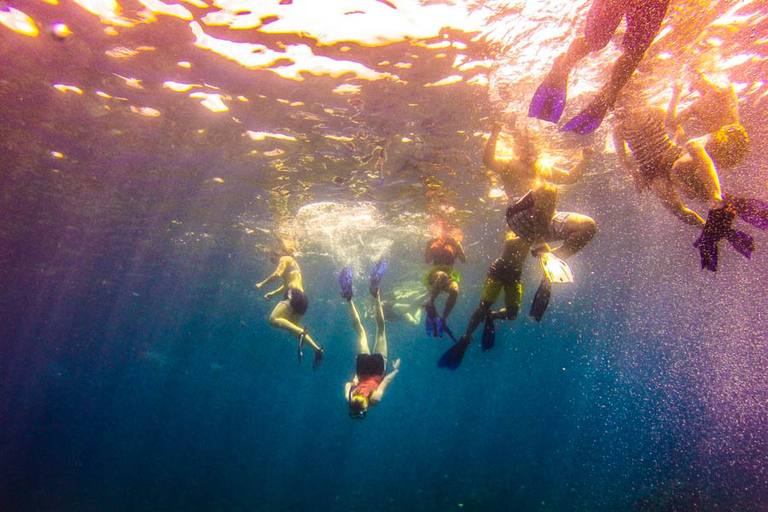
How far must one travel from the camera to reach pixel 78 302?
3688 cm

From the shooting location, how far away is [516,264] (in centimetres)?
638

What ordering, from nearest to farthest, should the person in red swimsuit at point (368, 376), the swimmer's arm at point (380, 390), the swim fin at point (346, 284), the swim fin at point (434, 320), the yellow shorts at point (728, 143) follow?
the yellow shorts at point (728, 143) → the person in red swimsuit at point (368, 376) → the swimmer's arm at point (380, 390) → the swim fin at point (434, 320) → the swim fin at point (346, 284)

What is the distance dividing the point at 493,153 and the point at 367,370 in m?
6.03

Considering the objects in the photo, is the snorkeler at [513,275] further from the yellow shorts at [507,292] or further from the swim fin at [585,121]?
the swim fin at [585,121]

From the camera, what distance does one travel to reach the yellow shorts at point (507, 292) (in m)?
6.57

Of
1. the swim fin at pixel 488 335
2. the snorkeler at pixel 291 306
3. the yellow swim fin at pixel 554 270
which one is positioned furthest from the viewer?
the snorkeler at pixel 291 306

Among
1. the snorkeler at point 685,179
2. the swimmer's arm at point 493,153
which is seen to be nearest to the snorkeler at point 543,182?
the swimmer's arm at point 493,153

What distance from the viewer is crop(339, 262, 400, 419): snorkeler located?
7402mm

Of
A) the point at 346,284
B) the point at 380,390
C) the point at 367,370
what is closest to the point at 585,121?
the point at 380,390

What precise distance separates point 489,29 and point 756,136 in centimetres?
1134

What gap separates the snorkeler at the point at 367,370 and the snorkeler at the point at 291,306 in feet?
4.27

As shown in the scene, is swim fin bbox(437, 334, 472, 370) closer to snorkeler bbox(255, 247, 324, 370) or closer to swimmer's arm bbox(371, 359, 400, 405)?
swimmer's arm bbox(371, 359, 400, 405)

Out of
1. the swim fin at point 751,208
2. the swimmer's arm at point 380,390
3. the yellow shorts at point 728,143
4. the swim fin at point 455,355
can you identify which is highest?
the yellow shorts at point 728,143

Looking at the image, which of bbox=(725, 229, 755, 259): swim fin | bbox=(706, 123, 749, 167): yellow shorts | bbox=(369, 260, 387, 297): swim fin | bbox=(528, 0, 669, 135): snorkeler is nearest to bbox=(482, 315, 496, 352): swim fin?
bbox=(725, 229, 755, 259): swim fin
